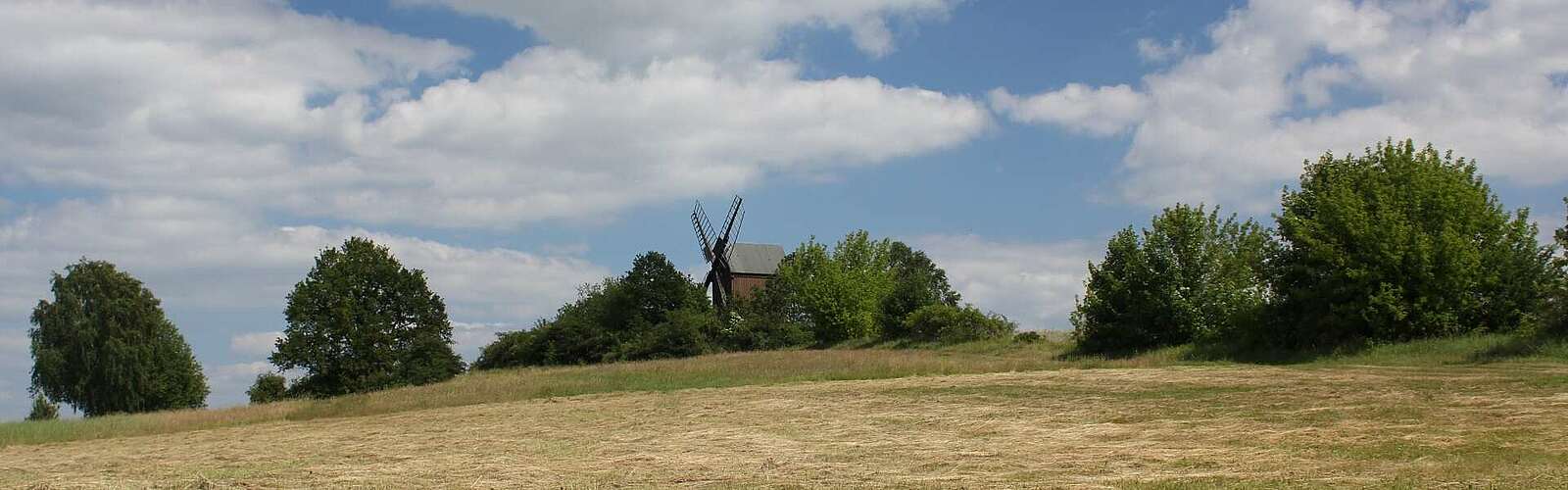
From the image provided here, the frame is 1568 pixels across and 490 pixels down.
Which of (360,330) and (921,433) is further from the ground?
(360,330)

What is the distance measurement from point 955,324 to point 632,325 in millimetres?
25005

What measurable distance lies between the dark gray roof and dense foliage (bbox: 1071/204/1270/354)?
6134cm

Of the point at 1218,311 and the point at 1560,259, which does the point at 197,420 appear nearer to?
the point at 1218,311

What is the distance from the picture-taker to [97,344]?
64500 mm

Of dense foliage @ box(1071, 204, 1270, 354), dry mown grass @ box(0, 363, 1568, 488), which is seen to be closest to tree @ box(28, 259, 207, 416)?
dry mown grass @ box(0, 363, 1568, 488)

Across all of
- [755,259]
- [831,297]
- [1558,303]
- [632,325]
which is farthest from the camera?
[755,259]

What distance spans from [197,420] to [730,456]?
74.0 ft

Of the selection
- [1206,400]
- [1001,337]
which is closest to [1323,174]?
[1001,337]

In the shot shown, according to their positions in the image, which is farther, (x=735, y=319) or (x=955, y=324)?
(x=735, y=319)

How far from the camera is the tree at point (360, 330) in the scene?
53.0 meters

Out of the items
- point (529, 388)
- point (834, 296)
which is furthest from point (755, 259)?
point (529, 388)

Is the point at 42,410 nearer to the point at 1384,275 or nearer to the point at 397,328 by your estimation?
the point at 397,328

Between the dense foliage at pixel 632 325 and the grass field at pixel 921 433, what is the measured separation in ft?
118

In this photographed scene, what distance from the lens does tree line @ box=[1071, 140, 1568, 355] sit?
3662cm
